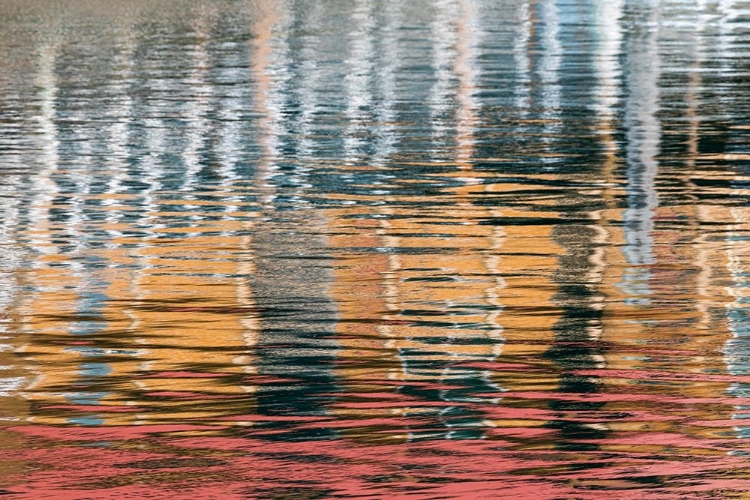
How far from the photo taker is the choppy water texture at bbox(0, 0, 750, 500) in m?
4.18

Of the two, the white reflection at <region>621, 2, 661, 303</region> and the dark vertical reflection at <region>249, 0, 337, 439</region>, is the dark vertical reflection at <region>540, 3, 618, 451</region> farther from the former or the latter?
the dark vertical reflection at <region>249, 0, 337, 439</region>

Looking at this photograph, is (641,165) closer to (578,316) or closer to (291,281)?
(291,281)

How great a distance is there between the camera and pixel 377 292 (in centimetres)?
626

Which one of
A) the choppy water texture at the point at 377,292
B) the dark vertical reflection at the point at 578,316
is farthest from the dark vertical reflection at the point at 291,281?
the dark vertical reflection at the point at 578,316

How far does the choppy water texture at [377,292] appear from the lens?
418 cm

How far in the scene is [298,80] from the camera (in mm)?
15820

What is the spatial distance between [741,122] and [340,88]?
423 cm

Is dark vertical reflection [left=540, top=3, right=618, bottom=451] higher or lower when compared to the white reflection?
higher

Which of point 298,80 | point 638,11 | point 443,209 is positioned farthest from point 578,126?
point 638,11

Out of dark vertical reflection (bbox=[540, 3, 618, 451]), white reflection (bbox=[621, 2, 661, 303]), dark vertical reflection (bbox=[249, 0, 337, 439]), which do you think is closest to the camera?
dark vertical reflection (bbox=[540, 3, 618, 451])

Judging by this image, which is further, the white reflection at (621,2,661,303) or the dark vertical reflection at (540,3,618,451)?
the white reflection at (621,2,661,303)

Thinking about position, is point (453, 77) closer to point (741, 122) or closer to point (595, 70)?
point (595, 70)

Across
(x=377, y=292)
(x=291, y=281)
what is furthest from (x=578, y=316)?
(x=291, y=281)

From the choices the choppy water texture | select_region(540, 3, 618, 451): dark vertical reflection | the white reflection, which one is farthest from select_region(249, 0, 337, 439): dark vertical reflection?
the white reflection
